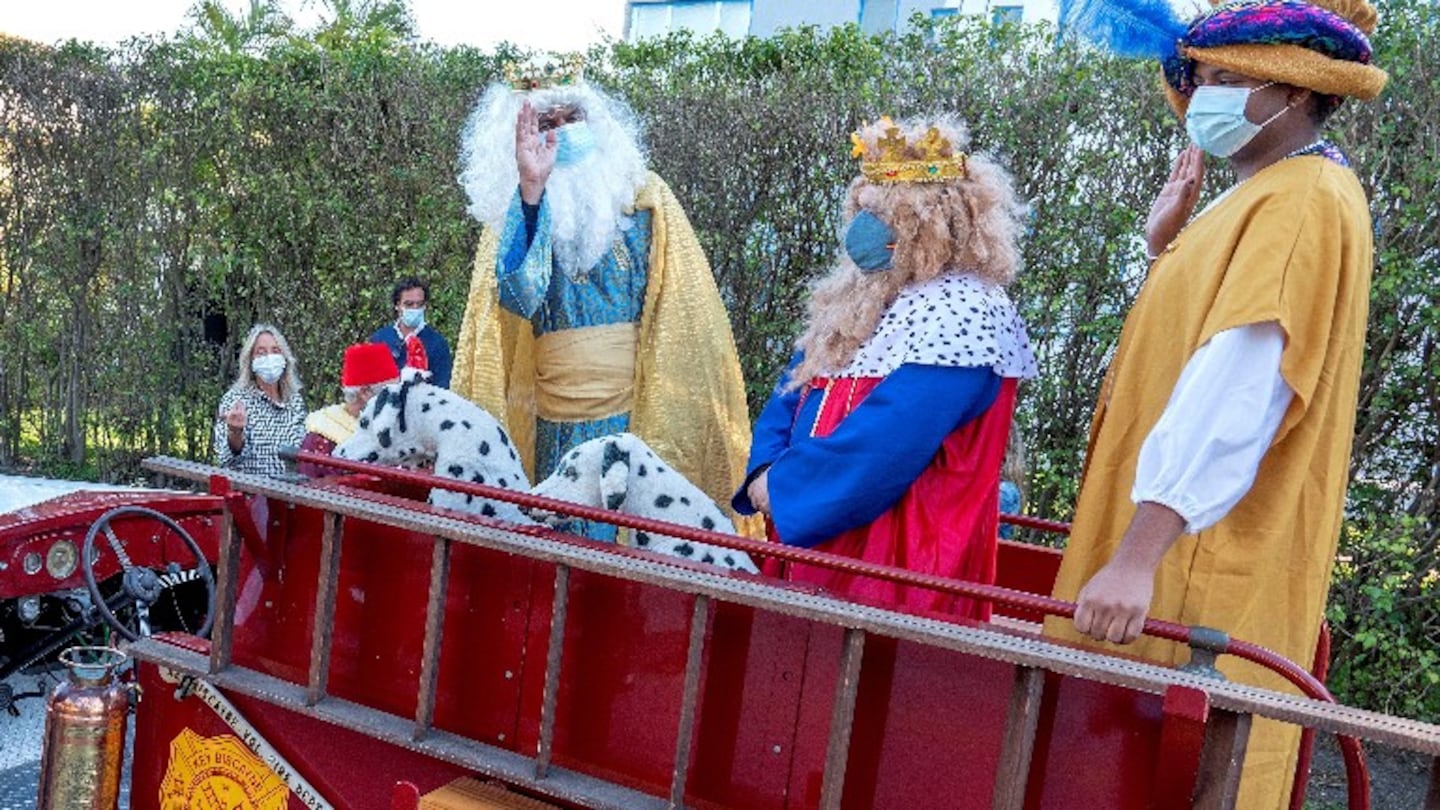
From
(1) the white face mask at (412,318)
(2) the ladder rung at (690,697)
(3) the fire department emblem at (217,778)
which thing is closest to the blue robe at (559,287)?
(3) the fire department emblem at (217,778)

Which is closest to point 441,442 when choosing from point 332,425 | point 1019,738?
point 1019,738

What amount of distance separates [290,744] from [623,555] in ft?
3.07

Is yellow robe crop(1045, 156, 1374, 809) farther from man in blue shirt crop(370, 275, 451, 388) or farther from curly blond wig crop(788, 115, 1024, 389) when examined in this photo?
man in blue shirt crop(370, 275, 451, 388)

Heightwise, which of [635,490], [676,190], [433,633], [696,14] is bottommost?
[433,633]

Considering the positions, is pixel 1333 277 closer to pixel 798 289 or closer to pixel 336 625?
pixel 336 625

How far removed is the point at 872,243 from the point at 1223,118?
0.80m

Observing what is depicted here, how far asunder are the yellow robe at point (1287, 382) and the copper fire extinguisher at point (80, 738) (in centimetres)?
217

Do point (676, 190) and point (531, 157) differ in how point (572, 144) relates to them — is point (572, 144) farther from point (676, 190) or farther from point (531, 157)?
point (676, 190)

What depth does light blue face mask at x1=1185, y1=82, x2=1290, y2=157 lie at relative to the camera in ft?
7.18

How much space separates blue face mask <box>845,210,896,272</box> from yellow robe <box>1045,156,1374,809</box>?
2.13 ft

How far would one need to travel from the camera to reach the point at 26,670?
197 inches

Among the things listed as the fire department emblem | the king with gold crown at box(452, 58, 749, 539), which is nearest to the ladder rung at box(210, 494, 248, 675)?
the fire department emblem

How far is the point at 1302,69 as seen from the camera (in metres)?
2.12

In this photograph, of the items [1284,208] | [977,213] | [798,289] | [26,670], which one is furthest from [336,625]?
[798,289]
